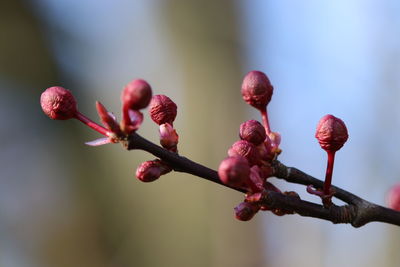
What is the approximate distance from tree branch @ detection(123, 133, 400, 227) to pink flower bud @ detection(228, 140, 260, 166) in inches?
3.1

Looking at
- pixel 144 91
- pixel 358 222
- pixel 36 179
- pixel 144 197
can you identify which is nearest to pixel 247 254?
pixel 144 197

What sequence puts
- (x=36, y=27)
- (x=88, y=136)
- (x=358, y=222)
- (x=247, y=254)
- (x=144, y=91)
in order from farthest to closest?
(x=36, y=27) → (x=88, y=136) → (x=247, y=254) → (x=358, y=222) → (x=144, y=91)

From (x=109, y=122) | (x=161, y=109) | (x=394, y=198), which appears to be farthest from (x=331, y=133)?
(x=109, y=122)

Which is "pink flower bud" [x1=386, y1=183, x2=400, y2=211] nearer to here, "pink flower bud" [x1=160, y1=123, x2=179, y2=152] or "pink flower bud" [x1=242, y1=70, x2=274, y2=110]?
"pink flower bud" [x1=242, y1=70, x2=274, y2=110]

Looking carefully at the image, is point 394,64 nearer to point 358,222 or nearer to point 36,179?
point 36,179

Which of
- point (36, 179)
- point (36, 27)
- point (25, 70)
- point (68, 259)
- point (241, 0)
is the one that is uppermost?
point (241, 0)

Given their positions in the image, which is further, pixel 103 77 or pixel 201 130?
pixel 103 77

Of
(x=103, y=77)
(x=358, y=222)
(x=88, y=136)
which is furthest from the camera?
(x=103, y=77)

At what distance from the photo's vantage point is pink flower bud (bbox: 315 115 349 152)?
1.21m

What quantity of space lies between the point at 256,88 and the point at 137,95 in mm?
431

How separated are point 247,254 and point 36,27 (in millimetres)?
3905

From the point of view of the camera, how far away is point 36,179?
640 cm

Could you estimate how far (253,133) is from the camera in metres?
1.23

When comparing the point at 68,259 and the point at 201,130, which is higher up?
the point at 201,130
